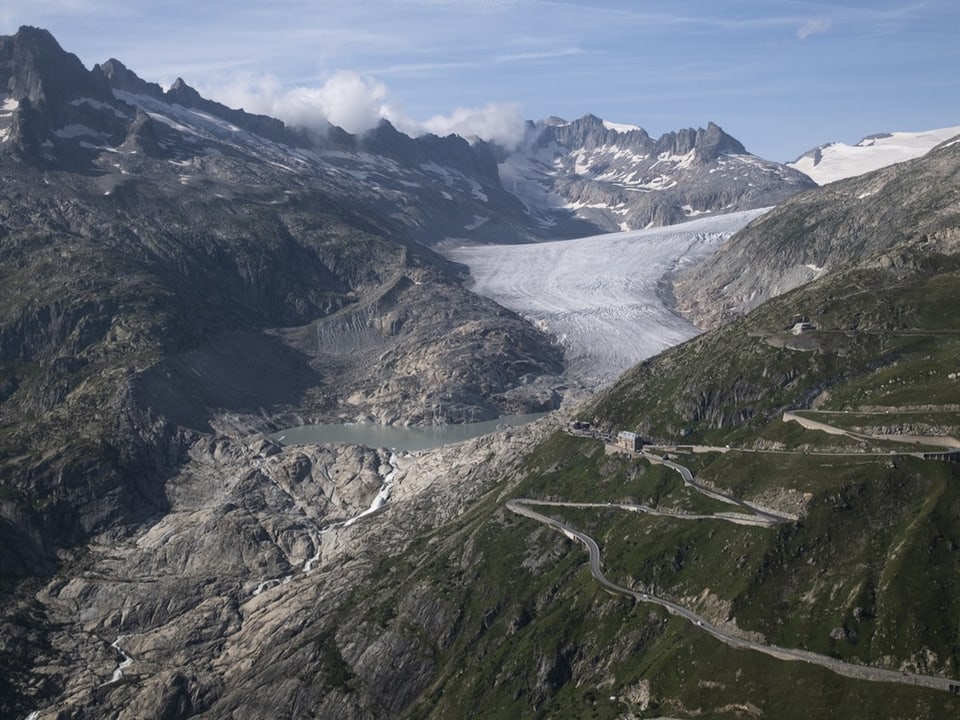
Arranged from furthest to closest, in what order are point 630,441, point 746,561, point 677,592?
point 630,441 → point 677,592 → point 746,561

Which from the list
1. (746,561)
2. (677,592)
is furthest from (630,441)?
(746,561)

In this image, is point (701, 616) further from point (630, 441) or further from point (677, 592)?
point (630, 441)

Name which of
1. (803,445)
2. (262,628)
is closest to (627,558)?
(803,445)

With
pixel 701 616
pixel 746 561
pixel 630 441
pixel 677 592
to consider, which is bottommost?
pixel 701 616

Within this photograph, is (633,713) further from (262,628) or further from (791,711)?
(262,628)

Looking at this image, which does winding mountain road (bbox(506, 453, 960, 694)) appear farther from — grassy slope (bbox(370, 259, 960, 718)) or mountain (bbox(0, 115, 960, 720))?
grassy slope (bbox(370, 259, 960, 718))

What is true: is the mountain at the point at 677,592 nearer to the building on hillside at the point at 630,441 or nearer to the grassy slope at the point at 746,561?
the grassy slope at the point at 746,561

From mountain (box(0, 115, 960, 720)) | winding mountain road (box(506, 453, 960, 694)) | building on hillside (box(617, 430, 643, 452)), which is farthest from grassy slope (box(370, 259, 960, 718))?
building on hillside (box(617, 430, 643, 452))
